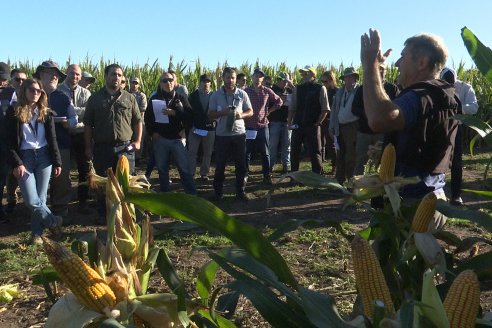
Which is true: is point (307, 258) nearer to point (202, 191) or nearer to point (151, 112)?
point (151, 112)

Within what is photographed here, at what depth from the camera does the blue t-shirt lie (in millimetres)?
2820

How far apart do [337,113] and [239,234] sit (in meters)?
7.53

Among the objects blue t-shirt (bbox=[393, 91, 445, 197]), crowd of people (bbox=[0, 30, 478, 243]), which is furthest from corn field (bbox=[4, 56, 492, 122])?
blue t-shirt (bbox=[393, 91, 445, 197])

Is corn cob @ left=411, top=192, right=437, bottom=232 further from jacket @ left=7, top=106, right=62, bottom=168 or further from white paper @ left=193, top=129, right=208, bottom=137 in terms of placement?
white paper @ left=193, top=129, right=208, bottom=137

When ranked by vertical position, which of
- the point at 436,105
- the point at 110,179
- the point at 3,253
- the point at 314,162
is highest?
the point at 436,105

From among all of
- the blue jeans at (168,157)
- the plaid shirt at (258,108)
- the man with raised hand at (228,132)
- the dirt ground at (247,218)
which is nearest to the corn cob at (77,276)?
the dirt ground at (247,218)

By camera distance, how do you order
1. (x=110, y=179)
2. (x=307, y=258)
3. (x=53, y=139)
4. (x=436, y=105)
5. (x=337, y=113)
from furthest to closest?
(x=337, y=113), (x=53, y=139), (x=307, y=258), (x=436, y=105), (x=110, y=179)

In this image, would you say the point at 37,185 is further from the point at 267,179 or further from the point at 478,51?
the point at 478,51

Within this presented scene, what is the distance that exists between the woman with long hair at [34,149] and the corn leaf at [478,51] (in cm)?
472

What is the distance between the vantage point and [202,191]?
919 cm

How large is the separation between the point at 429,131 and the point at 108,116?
4495 mm

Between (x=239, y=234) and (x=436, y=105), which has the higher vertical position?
(x=436, y=105)

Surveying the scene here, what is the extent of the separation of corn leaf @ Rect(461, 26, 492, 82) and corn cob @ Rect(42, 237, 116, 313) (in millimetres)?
1409

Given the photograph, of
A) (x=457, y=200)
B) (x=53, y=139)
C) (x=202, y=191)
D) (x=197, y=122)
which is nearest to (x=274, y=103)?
(x=197, y=122)
